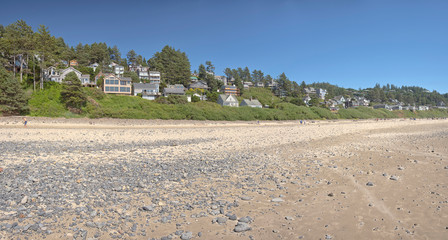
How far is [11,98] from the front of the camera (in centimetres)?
3219

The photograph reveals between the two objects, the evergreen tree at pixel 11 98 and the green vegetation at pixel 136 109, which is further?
the green vegetation at pixel 136 109

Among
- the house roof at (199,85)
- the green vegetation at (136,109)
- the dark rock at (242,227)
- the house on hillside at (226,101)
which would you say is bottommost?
the dark rock at (242,227)

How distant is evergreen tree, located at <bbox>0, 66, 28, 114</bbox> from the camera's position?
31938 mm

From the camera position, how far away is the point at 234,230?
203 inches

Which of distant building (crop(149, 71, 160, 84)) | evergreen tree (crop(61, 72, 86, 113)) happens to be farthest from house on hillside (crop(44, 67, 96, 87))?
distant building (crop(149, 71, 160, 84))

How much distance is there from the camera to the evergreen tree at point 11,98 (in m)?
31.9

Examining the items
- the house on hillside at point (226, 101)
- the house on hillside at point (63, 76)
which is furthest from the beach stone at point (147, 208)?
the house on hillside at point (226, 101)

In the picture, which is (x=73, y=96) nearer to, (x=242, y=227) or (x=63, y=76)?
(x=63, y=76)

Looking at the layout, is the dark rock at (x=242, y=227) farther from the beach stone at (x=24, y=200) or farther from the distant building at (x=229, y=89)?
the distant building at (x=229, y=89)

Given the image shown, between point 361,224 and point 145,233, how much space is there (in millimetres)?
5080

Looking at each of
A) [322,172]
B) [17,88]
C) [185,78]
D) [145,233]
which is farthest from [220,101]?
[145,233]

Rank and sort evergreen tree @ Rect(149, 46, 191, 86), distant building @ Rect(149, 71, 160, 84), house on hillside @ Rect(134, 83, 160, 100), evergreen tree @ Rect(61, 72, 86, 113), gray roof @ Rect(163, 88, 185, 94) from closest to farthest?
evergreen tree @ Rect(61, 72, 86, 113) → house on hillside @ Rect(134, 83, 160, 100) → gray roof @ Rect(163, 88, 185, 94) → distant building @ Rect(149, 71, 160, 84) → evergreen tree @ Rect(149, 46, 191, 86)

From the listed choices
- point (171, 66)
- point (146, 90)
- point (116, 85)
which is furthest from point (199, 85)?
point (116, 85)

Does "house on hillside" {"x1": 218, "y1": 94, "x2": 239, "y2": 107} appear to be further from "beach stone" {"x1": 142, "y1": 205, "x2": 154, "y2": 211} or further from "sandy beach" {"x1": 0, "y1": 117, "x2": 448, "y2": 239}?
"beach stone" {"x1": 142, "y1": 205, "x2": 154, "y2": 211}
